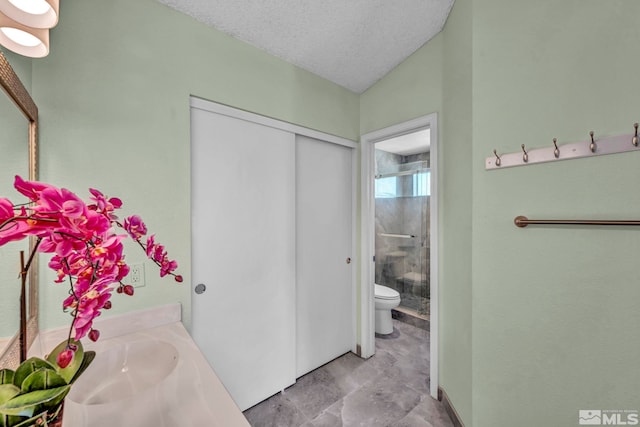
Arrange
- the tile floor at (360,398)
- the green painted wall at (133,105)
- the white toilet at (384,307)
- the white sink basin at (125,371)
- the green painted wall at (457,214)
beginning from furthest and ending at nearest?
the white toilet at (384,307) → the tile floor at (360,398) → the green painted wall at (457,214) → the green painted wall at (133,105) → the white sink basin at (125,371)

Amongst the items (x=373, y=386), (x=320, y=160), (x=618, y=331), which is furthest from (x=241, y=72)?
(x=373, y=386)

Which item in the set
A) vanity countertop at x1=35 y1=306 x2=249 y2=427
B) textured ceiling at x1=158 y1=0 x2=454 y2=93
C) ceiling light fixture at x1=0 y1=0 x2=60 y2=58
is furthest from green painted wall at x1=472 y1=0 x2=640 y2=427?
ceiling light fixture at x1=0 y1=0 x2=60 y2=58

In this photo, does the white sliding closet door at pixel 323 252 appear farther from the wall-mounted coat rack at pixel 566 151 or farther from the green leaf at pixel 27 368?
the green leaf at pixel 27 368

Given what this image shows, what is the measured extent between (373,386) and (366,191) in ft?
5.17

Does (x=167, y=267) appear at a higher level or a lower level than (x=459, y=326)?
higher

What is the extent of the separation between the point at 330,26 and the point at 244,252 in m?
1.55

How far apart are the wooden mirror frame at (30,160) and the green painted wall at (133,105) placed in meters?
0.07

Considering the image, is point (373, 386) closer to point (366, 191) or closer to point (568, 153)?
point (366, 191)

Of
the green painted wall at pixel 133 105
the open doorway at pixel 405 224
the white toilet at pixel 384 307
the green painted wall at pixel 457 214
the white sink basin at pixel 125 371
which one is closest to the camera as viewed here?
the white sink basin at pixel 125 371

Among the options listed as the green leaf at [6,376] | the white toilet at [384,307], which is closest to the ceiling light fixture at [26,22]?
the green leaf at [6,376]

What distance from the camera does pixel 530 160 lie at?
1.18m
